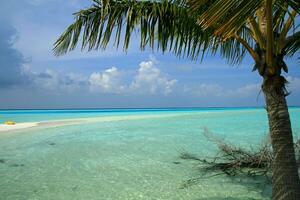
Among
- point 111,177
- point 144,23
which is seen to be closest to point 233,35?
point 144,23

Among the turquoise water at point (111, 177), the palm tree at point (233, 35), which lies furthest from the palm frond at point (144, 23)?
the turquoise water at point (111, 177)

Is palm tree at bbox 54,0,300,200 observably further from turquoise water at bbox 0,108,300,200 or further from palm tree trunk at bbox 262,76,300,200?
turquoise water at bbox 0,108,300,200

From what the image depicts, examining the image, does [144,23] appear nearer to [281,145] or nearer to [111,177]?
[281,145]

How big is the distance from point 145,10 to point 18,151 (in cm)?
922

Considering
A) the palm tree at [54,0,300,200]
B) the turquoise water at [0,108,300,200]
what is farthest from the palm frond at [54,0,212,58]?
the turquoise water at [0,108,300,200]

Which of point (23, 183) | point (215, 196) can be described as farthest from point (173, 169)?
point (23, 183)

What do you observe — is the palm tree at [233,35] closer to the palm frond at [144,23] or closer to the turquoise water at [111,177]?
the palm frond at [144,23]

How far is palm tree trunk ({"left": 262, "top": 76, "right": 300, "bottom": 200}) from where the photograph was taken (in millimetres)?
3074

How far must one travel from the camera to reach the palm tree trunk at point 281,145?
307cm

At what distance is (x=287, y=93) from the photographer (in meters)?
3.24

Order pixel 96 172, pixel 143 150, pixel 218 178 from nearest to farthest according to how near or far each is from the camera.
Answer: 1. pixel 218 178
2. pixel 96 172
3. pixel 143 150

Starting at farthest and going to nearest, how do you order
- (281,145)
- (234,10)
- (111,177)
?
(111,177)
(281,145)
(234,10)

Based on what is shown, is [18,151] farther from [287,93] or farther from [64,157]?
[287,93]

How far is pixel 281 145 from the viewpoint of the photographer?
10.1 ft
